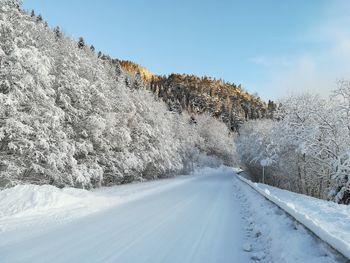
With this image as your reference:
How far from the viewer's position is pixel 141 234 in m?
9.57

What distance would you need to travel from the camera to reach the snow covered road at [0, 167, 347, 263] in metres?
Result: 7.08

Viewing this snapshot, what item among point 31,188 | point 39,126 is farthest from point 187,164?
point 31,188

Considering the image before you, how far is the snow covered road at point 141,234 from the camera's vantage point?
7.08 m

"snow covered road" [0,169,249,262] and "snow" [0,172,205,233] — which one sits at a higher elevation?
"snow" [0,172,205,233]

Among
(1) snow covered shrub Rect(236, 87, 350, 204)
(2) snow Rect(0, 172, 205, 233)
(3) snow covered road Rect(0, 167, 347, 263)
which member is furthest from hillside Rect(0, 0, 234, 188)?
(1) snow covered shrub Rect(236, 87, 350, 204)

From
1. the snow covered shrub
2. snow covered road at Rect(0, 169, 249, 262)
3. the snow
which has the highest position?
the snow covered shrub

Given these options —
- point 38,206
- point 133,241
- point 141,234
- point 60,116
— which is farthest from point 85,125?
point 133,241

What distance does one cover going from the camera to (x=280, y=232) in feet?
28.2

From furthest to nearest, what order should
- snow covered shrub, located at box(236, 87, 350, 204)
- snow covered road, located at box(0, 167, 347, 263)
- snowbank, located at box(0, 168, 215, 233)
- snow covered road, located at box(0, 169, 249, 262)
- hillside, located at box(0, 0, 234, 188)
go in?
snow covered shrub, located at box(236, 87, 350, 204), hillside, located at box(0, 0, 234, 188), snowbank, located at box(0, 168, 215, 233), snow covered road, located at box(0, 169, 249, 262), snow covered road, located at box(0, 167, 347, 263)

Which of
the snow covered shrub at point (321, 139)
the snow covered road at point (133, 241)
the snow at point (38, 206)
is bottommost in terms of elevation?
the snow covered road at point (133, 241)

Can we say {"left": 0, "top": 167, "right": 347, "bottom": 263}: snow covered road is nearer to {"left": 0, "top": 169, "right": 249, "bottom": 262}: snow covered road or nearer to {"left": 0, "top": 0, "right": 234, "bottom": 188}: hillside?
{"left": 0, "top": 169, "right": 249, "bottom": 262}: snow covered road

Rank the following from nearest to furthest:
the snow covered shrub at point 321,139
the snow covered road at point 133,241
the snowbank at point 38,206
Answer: the snow covered road at point 133,241
the snowbank at point 38,206
the snow covered shrub at point 321,139

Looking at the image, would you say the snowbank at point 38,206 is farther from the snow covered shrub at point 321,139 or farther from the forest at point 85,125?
the snow covered shrub at point 321,139

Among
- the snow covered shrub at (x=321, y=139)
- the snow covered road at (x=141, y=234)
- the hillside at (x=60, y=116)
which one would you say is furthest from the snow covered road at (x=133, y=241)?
the snow covered shrub at (x=321, y=139)
